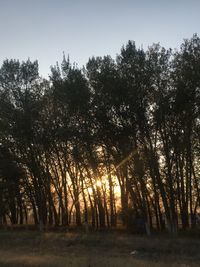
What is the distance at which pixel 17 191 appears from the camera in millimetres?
51312

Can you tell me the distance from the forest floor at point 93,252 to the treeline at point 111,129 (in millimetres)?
9456

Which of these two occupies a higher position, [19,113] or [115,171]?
[19,113]

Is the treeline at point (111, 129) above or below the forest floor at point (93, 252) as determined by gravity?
above

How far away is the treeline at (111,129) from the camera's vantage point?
35031mm

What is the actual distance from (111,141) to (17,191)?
18.4m

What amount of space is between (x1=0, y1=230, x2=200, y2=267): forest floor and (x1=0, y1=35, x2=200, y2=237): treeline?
946 cm

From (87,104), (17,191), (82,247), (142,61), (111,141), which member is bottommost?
(82,247)

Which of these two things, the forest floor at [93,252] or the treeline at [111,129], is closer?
the forest floor at [93,252]

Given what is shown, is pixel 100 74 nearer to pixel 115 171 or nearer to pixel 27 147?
pixel 115 171

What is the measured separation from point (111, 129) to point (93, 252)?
15.6 meters

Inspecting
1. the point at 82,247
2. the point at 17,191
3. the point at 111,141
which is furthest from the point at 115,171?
the point at 82,247

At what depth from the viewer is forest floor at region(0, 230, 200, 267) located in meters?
17.0

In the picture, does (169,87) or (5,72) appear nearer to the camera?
(169,87)

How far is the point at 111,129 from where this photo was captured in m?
36.4
